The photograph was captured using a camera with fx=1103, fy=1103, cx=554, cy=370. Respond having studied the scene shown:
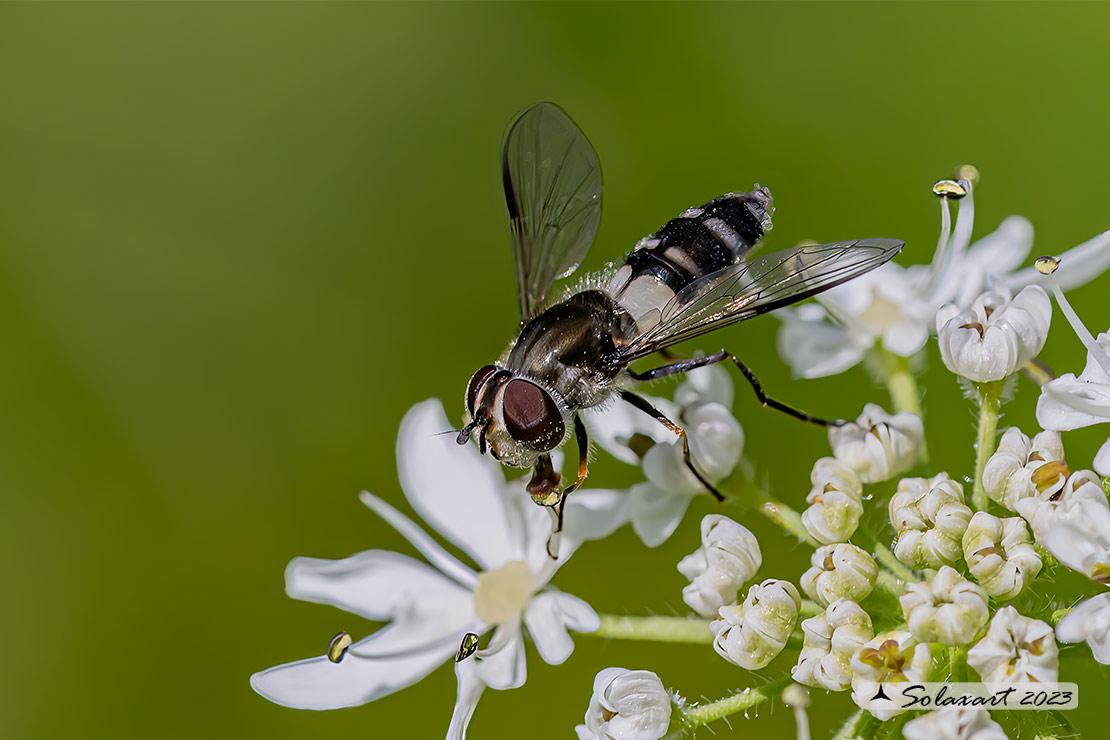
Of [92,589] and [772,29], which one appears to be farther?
[772,29]

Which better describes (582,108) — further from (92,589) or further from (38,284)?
(92,589)

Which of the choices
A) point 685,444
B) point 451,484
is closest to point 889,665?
point 685,444

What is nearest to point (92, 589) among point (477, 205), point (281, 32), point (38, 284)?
point (38, 284)

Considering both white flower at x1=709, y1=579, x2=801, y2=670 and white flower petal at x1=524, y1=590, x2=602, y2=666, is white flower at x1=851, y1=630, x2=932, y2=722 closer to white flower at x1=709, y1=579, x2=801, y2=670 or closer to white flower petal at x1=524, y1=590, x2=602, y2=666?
white flower at x1=709, y1=579, x2=801, y2=670

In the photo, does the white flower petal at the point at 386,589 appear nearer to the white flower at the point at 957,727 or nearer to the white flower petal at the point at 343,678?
the white flower petal at the point at 343,678

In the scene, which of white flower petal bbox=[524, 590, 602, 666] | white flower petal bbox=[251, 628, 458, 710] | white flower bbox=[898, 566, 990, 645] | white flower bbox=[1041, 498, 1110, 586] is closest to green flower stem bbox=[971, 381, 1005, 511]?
white flower bbox=[898, 566, 990, 645]
